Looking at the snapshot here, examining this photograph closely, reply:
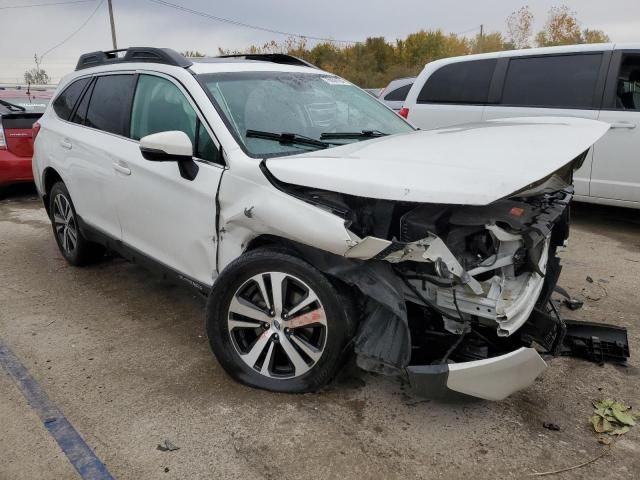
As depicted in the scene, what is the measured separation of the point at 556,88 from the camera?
597cm

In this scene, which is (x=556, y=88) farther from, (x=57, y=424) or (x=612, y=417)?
(x=57, y=424)

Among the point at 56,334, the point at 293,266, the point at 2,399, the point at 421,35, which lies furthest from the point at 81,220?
the point at 421,35

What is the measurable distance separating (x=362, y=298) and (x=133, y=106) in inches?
85.8

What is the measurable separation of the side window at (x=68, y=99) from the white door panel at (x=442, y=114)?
375 cm

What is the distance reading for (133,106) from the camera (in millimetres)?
3762

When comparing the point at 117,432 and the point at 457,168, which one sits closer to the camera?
the point at 457,168

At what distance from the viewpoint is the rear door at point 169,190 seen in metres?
3.04

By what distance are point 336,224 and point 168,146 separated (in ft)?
3.50

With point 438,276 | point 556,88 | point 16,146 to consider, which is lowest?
point 438,276

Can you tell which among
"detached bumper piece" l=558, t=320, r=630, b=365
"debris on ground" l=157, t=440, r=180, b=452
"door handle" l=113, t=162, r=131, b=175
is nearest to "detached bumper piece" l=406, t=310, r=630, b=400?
"detached bumper piece" l=558, t=320, r=630, b=365

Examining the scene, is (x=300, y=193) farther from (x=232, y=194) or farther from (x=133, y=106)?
(x=133, y=106)

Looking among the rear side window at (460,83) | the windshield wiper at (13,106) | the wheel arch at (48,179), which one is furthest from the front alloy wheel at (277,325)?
the windshield wiper at (13,106)

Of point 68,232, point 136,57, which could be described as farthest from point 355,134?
point 68,232

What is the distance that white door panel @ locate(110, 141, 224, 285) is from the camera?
3.03 meters
